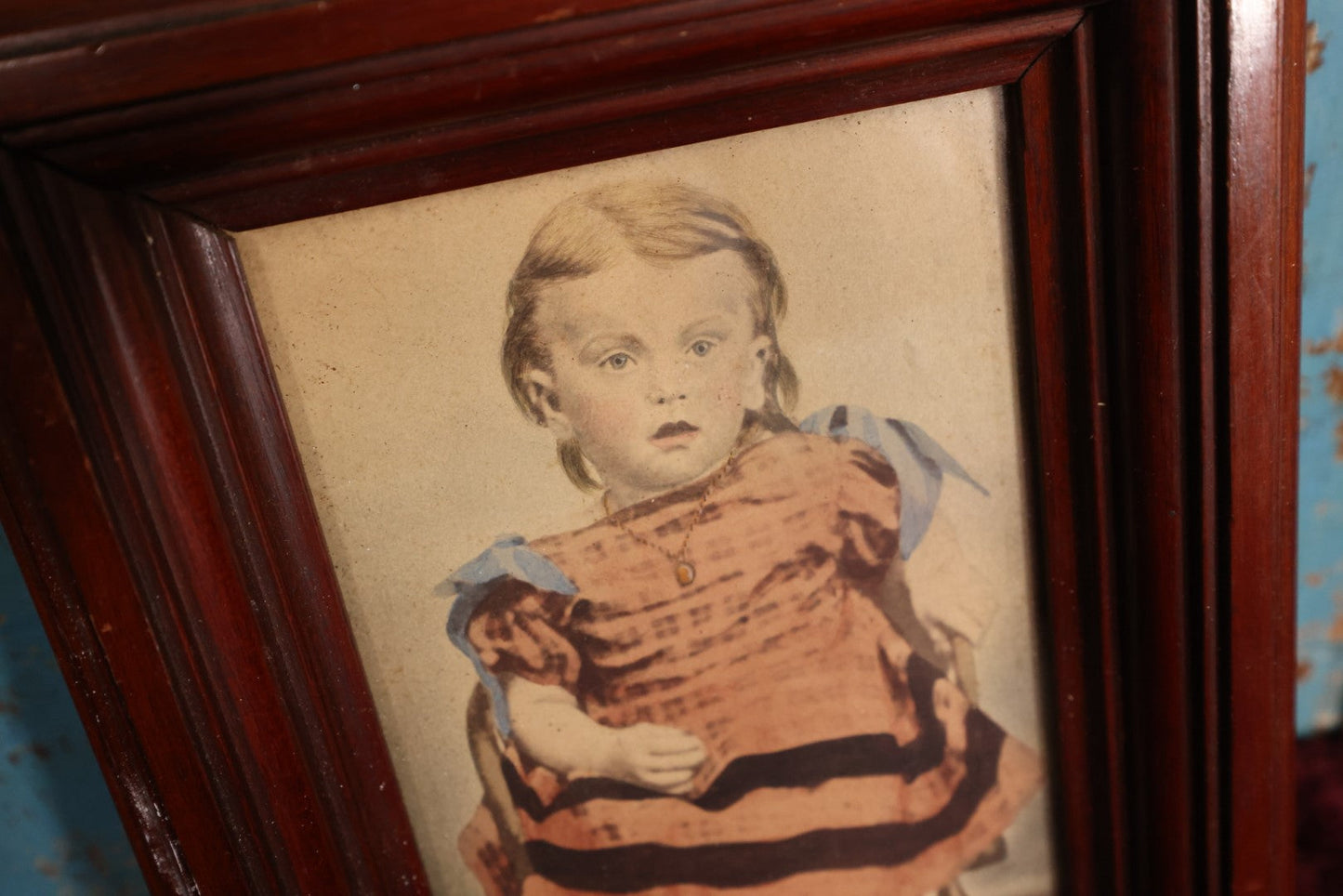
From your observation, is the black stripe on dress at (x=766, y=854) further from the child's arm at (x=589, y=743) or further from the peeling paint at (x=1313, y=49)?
the peeling paint at (x=1313, y=49)

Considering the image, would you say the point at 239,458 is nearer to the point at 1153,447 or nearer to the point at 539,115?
the point at 539,115

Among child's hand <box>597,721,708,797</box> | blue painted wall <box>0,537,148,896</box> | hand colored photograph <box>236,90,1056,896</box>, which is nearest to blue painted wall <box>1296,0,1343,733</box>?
hand colored photograph <box>236,90,1056,896</box>

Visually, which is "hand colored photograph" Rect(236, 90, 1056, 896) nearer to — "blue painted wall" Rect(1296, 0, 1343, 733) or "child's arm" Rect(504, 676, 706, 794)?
"child's arm" Rect(504, 676, 706, 794)

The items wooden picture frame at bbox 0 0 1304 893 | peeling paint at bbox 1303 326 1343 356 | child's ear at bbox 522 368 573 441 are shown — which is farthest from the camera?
peeling paint at bbox 1303 326 1343 356

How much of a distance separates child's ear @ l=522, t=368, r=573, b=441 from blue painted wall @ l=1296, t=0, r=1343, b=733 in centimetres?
60

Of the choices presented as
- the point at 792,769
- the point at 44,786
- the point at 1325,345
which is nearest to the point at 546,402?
the point at 792,769

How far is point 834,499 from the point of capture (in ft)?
2.16

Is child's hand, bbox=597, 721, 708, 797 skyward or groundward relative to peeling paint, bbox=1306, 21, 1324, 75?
groundward

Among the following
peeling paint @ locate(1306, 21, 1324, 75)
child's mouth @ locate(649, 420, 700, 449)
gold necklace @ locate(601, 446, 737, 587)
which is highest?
peeling paint @ locate(1306, 21, 1324, 75)

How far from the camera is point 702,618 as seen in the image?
0.66 metres

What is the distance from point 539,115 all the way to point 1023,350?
38cm

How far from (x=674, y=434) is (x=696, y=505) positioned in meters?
0.05

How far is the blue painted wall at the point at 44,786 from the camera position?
722 millimetres

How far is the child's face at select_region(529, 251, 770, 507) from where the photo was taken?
0.61 meters
